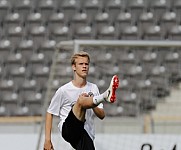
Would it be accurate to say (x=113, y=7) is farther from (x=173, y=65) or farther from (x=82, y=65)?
(x=82, y=65)

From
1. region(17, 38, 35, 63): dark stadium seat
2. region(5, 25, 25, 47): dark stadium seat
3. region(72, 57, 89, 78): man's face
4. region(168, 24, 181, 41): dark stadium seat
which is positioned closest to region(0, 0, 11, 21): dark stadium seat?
region(5, 25, 25, 47): dark stadium seat

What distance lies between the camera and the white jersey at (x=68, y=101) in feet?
12.8

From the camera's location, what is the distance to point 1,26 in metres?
9.31

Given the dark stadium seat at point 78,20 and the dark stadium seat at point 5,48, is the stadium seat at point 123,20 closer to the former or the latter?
the dark stadium seat at point 78,20

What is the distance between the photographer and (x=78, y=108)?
3.63 metres

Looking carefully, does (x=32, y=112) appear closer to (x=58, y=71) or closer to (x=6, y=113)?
(x=6, y=113)

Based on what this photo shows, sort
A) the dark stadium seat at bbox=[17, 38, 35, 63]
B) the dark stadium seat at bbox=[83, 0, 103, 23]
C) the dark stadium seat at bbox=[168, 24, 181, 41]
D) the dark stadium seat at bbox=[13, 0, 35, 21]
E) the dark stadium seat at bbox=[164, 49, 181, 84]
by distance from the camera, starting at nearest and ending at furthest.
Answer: the dark stadium seat at bbox=[164, 49, 181, 84]
the dark stadium seat at bbox=[168, 24, 181, 41]
the dark stadium seat at bbox=[17, 38, 35, 63]
the dark stadium seat at bbox=[83, 0, 103, 23]
the dark stadium seat at bbox=[13, 0, 35, 21]

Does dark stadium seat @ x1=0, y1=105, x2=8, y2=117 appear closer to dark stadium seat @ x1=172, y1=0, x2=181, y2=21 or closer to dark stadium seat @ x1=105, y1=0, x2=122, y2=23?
dark stadium seat @ x1=105, y1=0, x2=122, y2=23

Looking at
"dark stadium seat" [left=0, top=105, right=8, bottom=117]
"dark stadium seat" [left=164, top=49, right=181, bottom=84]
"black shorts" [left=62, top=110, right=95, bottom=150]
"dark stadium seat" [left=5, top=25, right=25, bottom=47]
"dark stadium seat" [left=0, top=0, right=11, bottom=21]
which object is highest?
"dark stadium seat" [left=0, top=0, right=11, bottom=21]

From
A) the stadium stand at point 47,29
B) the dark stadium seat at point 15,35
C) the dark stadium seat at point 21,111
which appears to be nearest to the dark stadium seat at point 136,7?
the stadium stand at point 47,29

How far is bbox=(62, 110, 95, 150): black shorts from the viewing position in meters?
3.71

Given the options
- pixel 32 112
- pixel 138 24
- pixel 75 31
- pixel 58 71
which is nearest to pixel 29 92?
pixel 32 112

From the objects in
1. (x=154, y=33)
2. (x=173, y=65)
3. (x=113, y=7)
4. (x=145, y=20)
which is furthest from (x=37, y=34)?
(x=173, y=65)

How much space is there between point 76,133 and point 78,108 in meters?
0.20
